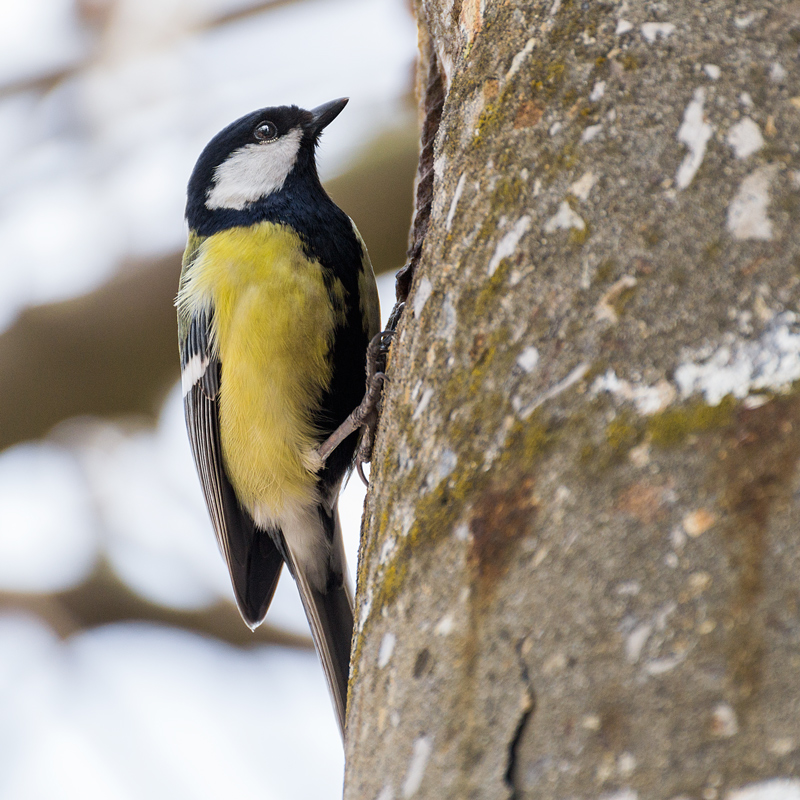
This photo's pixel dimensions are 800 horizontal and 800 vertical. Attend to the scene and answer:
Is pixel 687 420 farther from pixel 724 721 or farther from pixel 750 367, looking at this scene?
pixel 724 721

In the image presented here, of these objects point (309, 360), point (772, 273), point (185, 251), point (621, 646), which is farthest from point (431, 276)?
point (185, 251)

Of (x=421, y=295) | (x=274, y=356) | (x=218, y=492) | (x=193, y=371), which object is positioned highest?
(x=421, y=295)

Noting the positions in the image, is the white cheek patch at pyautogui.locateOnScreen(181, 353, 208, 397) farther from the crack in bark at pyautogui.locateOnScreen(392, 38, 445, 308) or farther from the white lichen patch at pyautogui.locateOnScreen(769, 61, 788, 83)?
the white lichen patch at pyautogui.locateOnScreen(769, 61, 788, 83)

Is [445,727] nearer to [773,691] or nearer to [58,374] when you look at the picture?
[773,691]

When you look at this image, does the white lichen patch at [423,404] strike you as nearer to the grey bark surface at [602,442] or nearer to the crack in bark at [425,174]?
the grey bark surface at [602,442]

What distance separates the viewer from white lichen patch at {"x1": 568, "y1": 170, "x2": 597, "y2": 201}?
97 centimetres

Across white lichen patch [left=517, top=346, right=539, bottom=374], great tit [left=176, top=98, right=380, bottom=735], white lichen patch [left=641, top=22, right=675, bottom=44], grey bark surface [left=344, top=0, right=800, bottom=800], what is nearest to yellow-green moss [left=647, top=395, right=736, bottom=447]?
grey bark surface [left=344, top=0, right=800, bottom=800]

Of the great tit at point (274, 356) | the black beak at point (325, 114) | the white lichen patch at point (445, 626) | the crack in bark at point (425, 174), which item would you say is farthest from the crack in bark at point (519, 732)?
the black beak at point (325, 114)

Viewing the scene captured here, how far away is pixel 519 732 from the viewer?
0.77 m

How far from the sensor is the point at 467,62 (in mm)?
1273

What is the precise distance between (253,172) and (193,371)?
0.61 metres

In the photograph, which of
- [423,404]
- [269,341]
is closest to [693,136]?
[423,404]

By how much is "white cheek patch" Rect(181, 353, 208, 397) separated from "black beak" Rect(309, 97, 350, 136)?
0.80 m

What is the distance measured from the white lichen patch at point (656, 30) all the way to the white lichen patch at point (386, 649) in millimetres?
734
